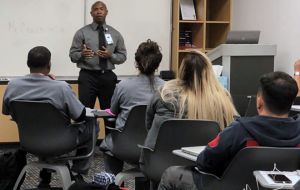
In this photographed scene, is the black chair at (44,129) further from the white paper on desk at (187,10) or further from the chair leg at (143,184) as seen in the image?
the white paper on desk at (187,10)

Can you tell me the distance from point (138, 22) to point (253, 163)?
4.04 meters

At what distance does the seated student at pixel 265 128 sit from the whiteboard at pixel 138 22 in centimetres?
371

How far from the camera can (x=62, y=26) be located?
5.27 m

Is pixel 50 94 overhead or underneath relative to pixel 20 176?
overhead

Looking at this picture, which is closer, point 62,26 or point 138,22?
point 62,26

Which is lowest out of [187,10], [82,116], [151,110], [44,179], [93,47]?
[44,179]

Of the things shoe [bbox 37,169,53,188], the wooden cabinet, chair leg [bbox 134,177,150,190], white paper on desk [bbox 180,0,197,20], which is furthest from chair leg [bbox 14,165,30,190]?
white paper on desk [bbox 180,0,197,20]

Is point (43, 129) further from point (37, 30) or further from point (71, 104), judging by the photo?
point (37, 30)

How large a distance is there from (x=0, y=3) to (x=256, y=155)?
4.08 m

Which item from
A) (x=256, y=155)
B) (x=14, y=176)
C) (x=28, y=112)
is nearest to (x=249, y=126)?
(x=256, y=155)

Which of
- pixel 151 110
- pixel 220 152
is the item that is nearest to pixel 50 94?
pixel 151 110

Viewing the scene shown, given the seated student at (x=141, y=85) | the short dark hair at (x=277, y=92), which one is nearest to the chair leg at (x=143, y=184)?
the seated student at (x=141, y=85)

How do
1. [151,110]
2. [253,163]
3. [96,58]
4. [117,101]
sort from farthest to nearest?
1. [96,58]
2. [117,101]
3. [151,110]
4. [253,163]

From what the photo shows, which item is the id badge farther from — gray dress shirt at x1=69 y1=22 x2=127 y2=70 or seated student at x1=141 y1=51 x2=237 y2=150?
seated student at x1=141 y1=51 x2=237 y2=150
